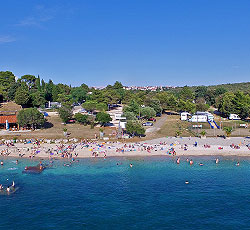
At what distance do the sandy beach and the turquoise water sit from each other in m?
3.95

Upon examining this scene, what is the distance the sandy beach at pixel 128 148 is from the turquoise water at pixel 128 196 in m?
3.95

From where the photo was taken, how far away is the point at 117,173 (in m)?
36.7

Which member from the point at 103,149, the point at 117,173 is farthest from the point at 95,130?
the point at 117,173

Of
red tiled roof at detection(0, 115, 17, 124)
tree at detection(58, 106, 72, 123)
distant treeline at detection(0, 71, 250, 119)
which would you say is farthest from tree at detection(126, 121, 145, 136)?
red tiled roof at detection(0, 115, 17, 124)

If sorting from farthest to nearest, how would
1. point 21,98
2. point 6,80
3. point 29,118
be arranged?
point 6,80 → point 21,98 → point 29,118

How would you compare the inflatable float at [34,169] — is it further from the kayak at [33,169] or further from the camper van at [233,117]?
the camper van at [233,117]

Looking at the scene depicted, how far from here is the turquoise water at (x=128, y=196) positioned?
23.6 m

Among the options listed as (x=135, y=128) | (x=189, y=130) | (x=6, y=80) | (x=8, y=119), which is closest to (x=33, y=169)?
(x=135, y=128)

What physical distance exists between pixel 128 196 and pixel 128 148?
61.7 ft

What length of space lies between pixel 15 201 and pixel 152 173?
18.1m

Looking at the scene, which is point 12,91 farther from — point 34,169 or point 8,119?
point 34,169

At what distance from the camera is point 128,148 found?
47.6m

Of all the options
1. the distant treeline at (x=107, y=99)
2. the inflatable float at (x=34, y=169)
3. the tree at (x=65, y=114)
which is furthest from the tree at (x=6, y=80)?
the inflatable float at (x=34, y=169)

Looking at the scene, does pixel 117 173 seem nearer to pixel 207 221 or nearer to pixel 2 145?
pixel 207 221
